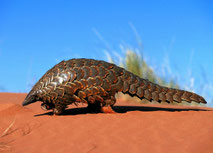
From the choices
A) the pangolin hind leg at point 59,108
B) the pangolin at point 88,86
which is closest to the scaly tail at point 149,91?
the pangolin at point 88,86

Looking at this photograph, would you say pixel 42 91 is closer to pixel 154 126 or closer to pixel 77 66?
pixel 77 66

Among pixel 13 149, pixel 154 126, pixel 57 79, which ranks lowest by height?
pixel 13 149

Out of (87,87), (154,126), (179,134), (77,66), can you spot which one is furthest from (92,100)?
(179,134)

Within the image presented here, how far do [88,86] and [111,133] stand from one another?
1.39 meters

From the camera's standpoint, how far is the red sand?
180 inches

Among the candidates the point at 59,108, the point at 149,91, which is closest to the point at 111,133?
the point at 59,108

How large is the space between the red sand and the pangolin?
1.27 ft

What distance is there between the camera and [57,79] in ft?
20.2

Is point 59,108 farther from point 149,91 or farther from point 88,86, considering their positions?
point 149,91

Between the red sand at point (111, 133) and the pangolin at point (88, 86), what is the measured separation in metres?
0.39

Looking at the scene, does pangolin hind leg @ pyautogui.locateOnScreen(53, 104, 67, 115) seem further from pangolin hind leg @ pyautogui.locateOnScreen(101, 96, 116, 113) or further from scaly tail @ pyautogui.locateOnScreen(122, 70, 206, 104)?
scaly tail @ pyautogui.locateOnScreen(122, 70, 206, 104)

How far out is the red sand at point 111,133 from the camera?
4562 millimetres

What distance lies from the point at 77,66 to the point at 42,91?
982 mm

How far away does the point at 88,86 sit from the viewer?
6.10m
